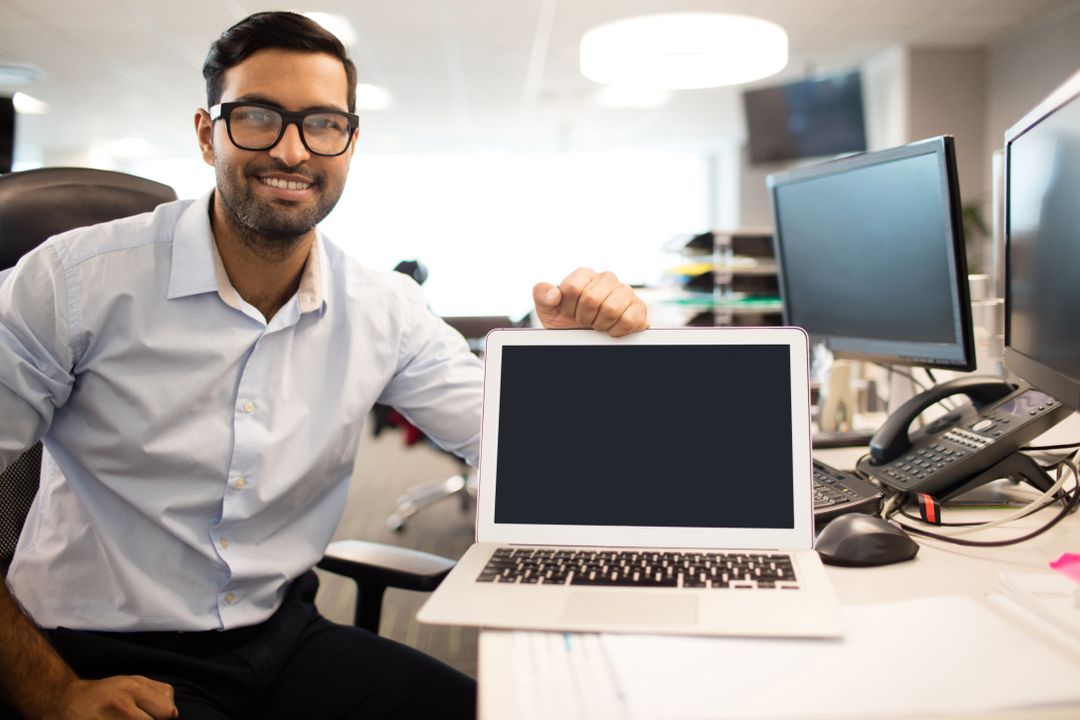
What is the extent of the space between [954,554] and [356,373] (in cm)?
75

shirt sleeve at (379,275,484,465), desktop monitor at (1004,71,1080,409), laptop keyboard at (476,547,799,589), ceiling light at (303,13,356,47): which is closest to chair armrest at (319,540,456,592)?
shirt sleeve at (379,275,484,465)

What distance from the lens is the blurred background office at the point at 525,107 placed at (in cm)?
462

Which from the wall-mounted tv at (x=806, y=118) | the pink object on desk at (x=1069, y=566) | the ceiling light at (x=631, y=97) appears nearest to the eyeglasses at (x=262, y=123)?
the pink object on desk at (x=1069, y=566)

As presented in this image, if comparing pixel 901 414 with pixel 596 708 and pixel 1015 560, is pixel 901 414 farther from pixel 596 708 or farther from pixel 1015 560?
pixel 596 708

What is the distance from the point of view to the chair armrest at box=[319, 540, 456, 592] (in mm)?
1088

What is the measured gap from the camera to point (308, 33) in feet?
3.81

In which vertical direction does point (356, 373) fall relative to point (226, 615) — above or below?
above

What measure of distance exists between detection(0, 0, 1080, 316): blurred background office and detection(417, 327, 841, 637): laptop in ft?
4.14

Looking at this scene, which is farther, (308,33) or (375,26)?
(375,26)

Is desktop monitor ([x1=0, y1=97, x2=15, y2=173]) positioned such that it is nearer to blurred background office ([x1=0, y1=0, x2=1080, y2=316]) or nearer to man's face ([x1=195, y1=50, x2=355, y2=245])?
blurred background office ([x1=0, y1=0, x2=1080, y2=316])

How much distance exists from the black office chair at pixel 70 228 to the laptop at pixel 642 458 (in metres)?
0.29

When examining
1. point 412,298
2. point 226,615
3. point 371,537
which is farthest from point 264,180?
point 371,537

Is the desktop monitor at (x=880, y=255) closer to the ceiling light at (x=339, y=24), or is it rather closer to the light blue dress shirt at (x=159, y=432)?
the light blue dress shirt at (x=159, y=432)

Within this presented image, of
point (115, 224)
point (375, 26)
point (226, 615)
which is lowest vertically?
point (226, 615)
